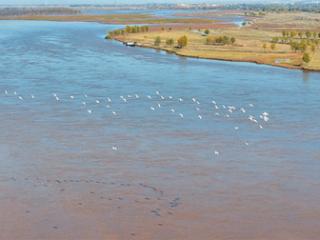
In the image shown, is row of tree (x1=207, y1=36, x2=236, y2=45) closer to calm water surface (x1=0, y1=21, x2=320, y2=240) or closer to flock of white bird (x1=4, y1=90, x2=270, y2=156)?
calm water surface (x1=0, y1=21, x2=320, y2=240)

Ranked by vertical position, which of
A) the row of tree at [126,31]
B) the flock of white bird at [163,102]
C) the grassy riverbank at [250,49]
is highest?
the flock of white bird at [163,102]

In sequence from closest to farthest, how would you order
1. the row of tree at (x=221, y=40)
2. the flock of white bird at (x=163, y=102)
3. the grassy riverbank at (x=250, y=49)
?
1. the flock of white bird at (x=163, y=102)
2. the grassy riverbank at (x=250, y=49)
3. the row of tree at (x=221, y=40)

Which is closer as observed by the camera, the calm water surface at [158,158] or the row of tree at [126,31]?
the calm water surface at [158,158]

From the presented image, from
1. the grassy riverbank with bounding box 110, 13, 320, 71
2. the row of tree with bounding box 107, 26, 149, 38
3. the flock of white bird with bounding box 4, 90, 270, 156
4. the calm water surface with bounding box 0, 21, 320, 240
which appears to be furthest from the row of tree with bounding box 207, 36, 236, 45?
the flock of white bird with bounding box 4, 90, 270, 156

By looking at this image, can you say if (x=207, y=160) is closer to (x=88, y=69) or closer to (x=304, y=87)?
(x=304, y=87)

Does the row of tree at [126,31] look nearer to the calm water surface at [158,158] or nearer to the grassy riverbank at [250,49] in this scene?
the grassy riverbank at [250,49]

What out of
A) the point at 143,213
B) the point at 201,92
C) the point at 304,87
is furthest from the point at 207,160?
the point at 304,87

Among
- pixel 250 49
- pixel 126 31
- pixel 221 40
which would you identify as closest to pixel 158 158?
pixel 250 49

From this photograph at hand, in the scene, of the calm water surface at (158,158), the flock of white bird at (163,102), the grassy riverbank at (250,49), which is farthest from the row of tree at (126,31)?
the flock of white bird at (163,102)
